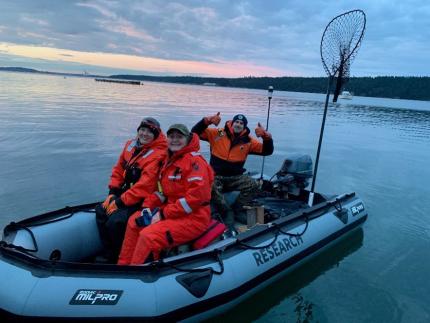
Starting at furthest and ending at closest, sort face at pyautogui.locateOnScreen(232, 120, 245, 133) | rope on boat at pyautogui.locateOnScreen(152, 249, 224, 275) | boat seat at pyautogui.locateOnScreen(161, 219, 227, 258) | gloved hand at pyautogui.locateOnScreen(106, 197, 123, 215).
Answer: face at pyautogui.locateOnScreen(232, 120, 245, 133) < gloved hand at pyautogui.locateOnScreen(106, 197, 123, 215) < boat seat at pyautogui.locateOnScreen(161, 219, 227, 258) < rope on boat at pyautogui.locateOnScreen(152, 249, 224, 275)

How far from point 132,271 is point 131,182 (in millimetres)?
1200

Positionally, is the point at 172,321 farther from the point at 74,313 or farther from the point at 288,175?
the point at 288,175

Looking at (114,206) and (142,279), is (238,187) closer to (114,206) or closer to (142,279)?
(114,206)

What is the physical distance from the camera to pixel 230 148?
552cm

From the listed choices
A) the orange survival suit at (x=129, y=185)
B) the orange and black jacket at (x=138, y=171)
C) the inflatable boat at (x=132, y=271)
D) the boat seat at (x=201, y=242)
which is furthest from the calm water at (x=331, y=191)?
the orange and black jacket at (x=138, y=171)

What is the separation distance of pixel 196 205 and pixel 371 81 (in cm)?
9781

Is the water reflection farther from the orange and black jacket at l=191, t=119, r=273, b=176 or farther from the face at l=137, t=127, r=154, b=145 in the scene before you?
the face at l=137, t=127, r=154, b=145

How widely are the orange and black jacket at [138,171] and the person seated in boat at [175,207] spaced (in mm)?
126

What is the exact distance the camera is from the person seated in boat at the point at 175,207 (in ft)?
12.0

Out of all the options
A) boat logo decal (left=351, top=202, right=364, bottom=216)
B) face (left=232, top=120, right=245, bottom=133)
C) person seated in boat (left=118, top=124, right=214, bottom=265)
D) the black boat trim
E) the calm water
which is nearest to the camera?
the black boat trim

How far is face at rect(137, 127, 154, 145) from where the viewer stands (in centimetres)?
422

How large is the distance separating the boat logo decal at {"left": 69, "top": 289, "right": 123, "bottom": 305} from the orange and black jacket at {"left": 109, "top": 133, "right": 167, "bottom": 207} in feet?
3.47

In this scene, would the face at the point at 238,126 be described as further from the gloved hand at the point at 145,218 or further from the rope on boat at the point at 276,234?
the gloved hand at the point at 145,218

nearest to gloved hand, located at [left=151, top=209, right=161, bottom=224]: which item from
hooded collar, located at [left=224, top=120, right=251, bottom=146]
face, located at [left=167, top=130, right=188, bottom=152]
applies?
face, located at [left=167, top=130, right=188, bottom=152]
